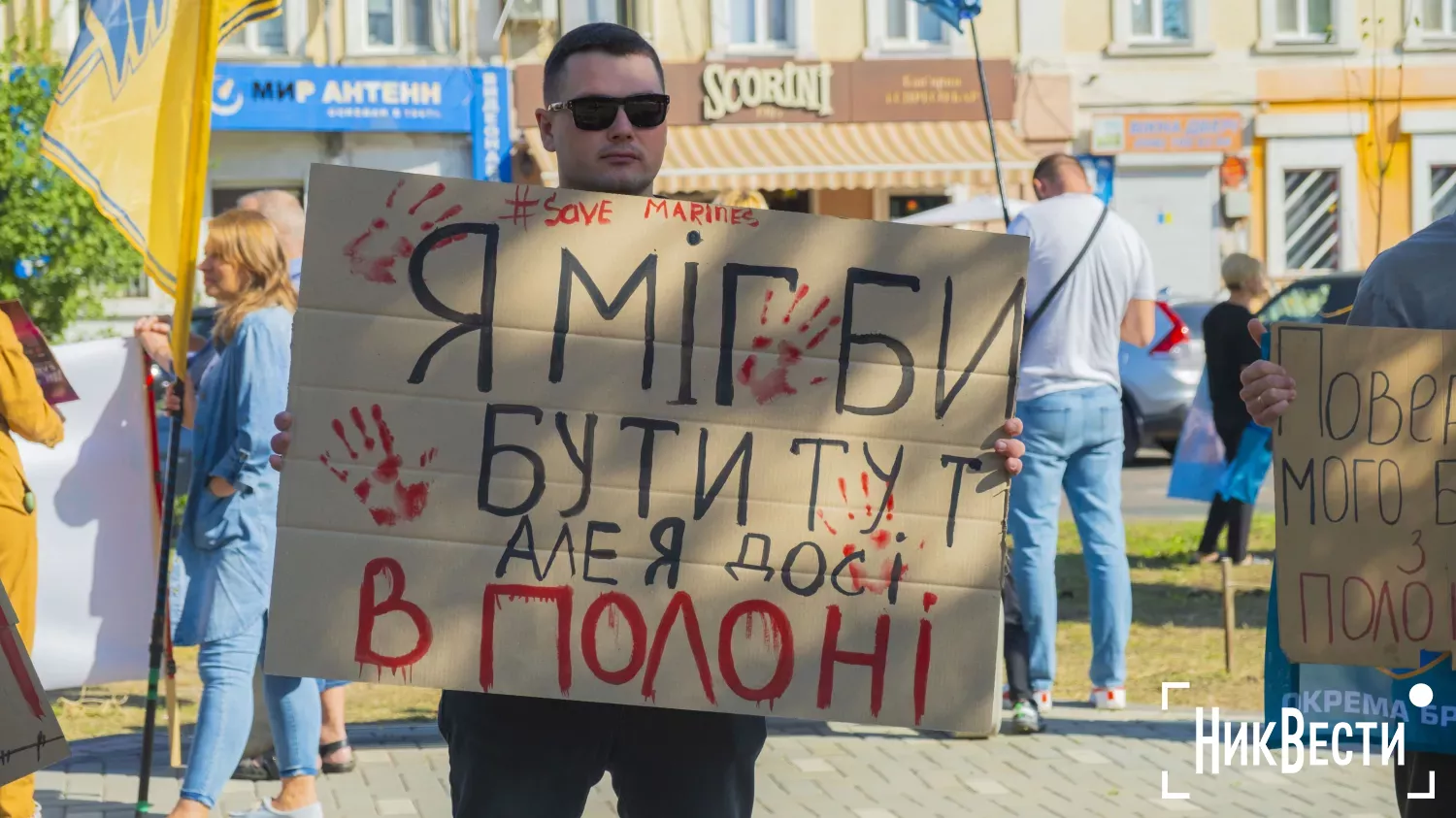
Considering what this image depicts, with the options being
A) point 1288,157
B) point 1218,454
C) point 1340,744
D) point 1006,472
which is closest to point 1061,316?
point 1340,744

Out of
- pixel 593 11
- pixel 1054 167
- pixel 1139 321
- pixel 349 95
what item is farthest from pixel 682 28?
pixel 1139 321

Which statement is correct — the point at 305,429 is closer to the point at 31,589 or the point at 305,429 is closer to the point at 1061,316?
the point at 31,589

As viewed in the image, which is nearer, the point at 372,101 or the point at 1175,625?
the point at 1175,625

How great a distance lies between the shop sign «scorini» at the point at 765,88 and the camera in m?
26.6

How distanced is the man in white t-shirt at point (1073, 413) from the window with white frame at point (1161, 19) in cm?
2188

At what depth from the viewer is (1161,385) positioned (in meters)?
17.9

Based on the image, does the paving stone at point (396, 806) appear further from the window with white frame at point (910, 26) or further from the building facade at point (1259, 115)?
the building facade at point (1259, 115)

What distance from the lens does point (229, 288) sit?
5.46m

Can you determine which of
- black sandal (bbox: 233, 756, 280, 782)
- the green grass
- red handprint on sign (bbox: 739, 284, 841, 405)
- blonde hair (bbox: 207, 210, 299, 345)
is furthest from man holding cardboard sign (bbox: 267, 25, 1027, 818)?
the green grass

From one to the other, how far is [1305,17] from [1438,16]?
6.92 ft

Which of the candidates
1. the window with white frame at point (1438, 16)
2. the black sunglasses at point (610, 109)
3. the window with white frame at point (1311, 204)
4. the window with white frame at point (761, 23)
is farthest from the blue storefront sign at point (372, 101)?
the black sunglasses at point (610, 109)

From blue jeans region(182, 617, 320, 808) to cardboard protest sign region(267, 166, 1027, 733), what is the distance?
2.40m

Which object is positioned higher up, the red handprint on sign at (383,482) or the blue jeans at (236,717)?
the red handprint on sign at (383,482)

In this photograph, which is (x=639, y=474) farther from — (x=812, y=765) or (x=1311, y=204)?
(x=1311, y=204)
